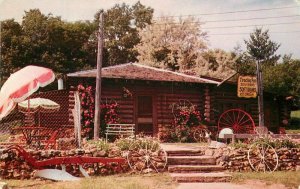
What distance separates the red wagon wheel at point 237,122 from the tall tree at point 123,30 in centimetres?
2233

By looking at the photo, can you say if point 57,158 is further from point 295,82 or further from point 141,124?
point 295,82

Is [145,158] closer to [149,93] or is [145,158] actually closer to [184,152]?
[184,152]

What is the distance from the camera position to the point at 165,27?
37188mm

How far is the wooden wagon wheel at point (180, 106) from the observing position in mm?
16836

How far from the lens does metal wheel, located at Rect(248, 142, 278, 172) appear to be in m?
9.91

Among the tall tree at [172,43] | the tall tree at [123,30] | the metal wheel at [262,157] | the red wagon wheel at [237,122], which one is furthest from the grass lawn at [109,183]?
the tall tree at [123,30]

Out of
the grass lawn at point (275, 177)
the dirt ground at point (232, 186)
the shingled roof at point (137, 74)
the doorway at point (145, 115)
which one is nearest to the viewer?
the dirt ground at point (232, 186)

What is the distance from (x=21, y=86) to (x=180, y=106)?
1027cm

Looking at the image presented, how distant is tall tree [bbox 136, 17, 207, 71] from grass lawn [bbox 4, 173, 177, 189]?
2846cm

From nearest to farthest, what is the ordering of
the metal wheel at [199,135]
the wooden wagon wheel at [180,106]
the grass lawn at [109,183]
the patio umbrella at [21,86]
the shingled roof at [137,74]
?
the patio umbrella at [21,86], the grass lawn at [109,183], the shingled roof at [137,74], the metal wheel at [199,135], the wooden wagon wheel at [180,106]

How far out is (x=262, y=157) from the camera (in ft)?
32.6

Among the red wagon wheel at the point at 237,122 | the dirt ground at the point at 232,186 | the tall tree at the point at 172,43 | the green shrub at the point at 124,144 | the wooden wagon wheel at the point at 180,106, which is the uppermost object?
the tall tree at the point at 172,43

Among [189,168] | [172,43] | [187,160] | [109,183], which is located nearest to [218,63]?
[172,43]

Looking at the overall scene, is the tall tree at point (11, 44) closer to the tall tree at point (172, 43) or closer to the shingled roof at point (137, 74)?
the shingled roof at point (137, 74)
